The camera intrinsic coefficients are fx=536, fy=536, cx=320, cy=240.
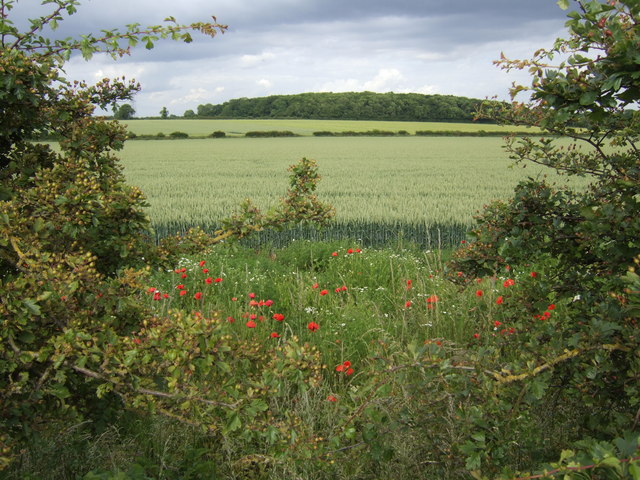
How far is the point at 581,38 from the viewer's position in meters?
→ 1.96

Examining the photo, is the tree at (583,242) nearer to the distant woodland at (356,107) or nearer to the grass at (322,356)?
the grass at (322,356)

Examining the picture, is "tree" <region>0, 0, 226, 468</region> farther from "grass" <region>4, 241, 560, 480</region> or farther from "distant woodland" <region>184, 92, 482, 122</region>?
"distant woodland" <region>184, 92, 482, 122</region>

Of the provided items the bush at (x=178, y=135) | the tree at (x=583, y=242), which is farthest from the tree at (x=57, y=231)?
the bush at (x=178, y=135)

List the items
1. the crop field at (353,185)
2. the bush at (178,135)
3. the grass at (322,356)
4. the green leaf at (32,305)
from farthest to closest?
1. the bush at (178,135)
2. the crop field at (353,185)
3. the grass at (322,356)
4. the green leaf at (32,305)

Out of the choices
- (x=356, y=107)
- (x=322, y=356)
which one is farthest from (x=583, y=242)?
(x=356, y=107)

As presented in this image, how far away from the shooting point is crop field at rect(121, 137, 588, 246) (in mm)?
8898

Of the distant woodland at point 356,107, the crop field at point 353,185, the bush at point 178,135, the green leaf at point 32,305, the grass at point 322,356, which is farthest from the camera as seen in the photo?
the distant woodland at point 356,107

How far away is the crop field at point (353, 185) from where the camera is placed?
890 cm

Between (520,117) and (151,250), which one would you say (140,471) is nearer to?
(151,250)

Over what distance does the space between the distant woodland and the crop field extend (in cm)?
3580

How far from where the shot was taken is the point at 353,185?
555 inches

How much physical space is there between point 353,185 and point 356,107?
51166 millimetres

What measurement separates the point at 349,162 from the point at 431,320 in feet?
56.4

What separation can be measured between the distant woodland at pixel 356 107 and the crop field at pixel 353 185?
35799 mm
